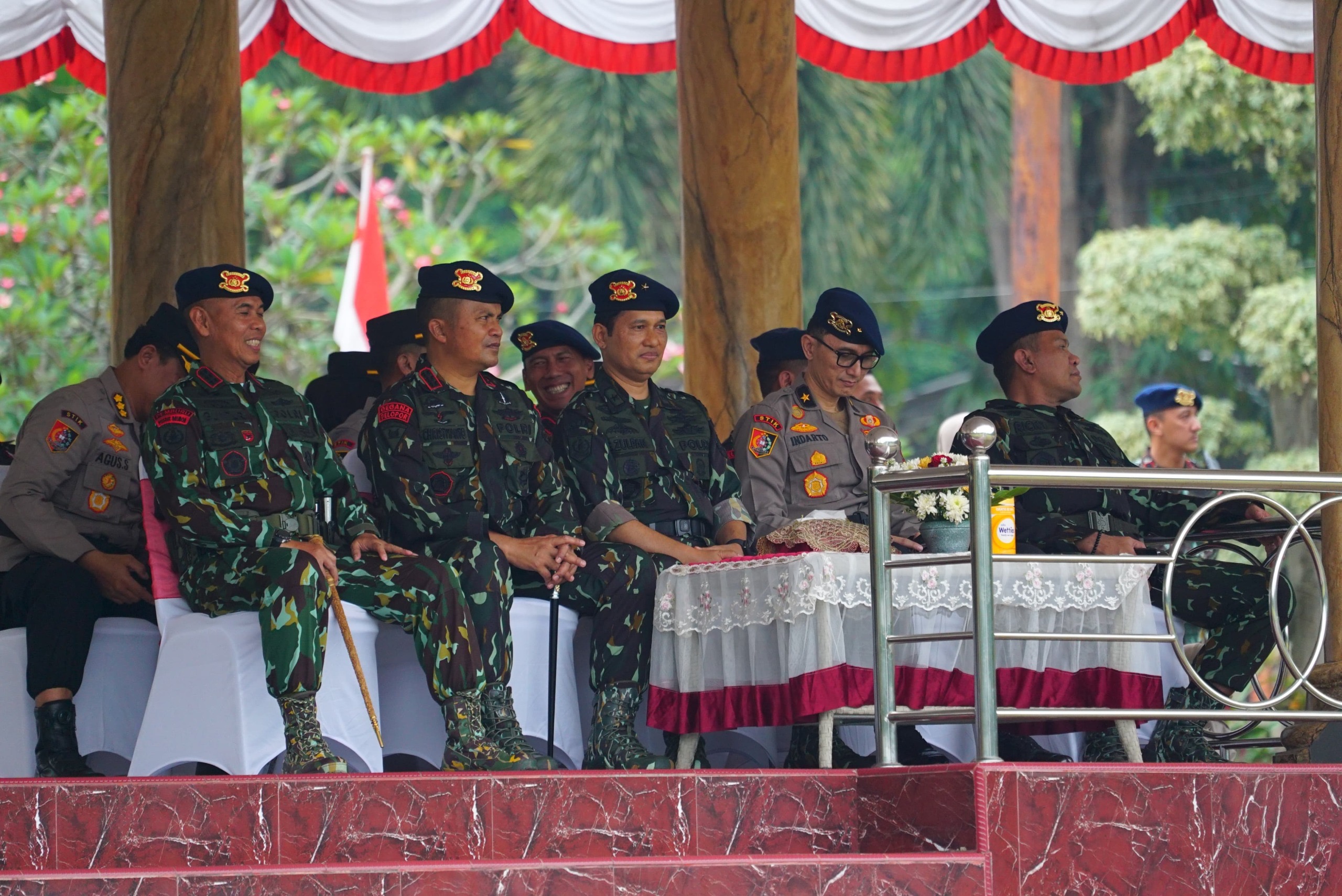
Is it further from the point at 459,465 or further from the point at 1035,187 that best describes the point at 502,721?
the point at 1035,187

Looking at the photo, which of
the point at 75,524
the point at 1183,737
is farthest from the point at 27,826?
the point at 1183,737

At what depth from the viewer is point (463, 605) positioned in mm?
5516

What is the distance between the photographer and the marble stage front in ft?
13.8

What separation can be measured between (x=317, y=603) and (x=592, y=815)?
3.47 feet

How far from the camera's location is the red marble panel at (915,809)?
4.43 meters

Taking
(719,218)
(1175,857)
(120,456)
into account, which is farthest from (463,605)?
(719,218)

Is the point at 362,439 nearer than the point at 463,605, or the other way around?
the point at 463,605

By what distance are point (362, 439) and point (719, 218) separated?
250 centimetres

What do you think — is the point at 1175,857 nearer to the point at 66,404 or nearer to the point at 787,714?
the point at 787,714

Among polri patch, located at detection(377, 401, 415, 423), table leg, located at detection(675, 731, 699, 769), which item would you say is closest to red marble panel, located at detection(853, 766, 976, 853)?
table leg, located at detection(675, 731, 699, 769)

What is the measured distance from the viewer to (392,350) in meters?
7.16

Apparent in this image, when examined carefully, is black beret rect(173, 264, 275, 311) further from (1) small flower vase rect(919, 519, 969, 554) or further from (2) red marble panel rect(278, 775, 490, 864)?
(1) small flower vase rect(919, 519, 969, 554)

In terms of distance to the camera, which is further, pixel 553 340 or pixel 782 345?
pixel 782 345

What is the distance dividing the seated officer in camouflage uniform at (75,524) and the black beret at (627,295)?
1.41 m
